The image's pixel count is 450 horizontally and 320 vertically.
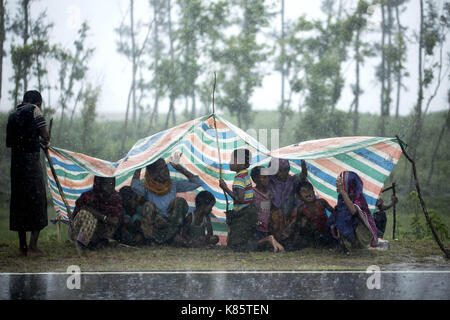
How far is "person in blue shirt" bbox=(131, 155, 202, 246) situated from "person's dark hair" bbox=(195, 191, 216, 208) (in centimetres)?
22

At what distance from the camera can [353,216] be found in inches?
221

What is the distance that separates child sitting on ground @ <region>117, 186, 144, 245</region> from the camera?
6020mm

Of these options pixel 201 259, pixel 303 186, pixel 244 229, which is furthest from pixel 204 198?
pixel 303 186

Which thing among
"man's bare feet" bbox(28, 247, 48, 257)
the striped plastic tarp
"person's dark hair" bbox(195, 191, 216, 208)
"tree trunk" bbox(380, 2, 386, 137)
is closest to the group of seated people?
"person's dark hair" bbox(195, 191, 216, 208)

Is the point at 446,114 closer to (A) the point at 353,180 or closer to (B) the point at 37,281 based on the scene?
(A) the point at 353,180

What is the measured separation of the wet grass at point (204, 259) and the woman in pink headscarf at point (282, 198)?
15.6 inches

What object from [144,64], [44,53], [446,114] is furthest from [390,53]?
[44,53]

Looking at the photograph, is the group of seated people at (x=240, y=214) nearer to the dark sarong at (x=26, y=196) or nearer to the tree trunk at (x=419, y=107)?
the dark sarong at (x=26, y=196)

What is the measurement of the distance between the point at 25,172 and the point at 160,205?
171cm

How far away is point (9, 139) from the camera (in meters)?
5.27

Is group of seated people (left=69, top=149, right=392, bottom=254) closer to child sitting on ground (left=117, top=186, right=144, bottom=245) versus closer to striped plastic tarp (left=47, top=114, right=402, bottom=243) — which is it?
child sitting on ground (left=117, top=186, right=144, bottom=245)

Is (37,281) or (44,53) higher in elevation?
(44,53)

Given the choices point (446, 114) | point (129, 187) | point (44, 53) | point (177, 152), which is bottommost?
point (129, 187)

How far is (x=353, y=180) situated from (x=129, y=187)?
2872 mm
